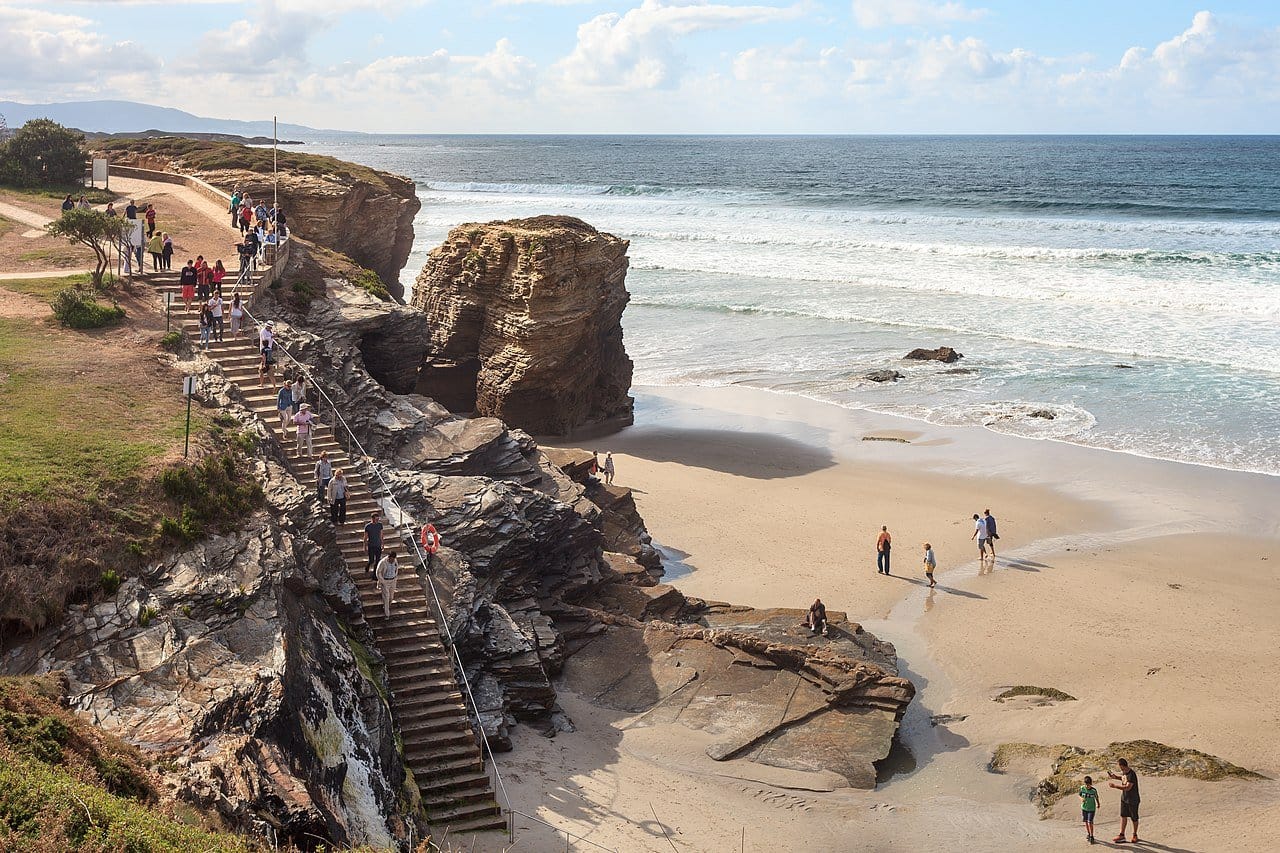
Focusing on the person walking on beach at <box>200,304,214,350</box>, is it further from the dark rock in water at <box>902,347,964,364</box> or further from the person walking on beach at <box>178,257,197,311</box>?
the dark rock in water at <box>902,347,964,364</box>

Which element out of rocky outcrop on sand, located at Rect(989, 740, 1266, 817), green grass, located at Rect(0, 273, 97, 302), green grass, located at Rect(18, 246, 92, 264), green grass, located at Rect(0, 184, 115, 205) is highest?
green grass, located at Rect(0, 184, 115, 205)

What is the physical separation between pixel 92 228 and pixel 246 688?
1322 cm

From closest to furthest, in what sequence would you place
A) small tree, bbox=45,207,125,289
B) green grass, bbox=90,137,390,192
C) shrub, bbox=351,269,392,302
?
small tree, bbox=45,207,125,289 → shrub, bbox=351,269,392,302 → green grass, bbox=90,137,390,192

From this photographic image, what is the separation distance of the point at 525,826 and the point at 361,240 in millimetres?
26054

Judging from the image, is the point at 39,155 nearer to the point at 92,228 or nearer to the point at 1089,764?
the point at 92,228

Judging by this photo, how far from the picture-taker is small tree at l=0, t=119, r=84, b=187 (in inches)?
1378

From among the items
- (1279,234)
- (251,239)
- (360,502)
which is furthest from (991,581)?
(1279,234)

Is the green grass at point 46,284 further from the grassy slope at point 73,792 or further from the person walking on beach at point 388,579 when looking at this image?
the grassy slope at point 73,792

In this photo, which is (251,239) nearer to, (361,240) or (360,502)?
(360,502)

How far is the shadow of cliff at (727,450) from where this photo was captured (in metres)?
31.9

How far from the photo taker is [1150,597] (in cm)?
2369

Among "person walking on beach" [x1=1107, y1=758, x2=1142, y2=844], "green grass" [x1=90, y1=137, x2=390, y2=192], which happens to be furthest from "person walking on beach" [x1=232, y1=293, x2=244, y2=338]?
"person walking on beach" [x1=1107, y1=758, x2=1142, y2=844]

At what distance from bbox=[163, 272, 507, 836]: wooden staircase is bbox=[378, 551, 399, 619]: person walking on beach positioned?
0.18m

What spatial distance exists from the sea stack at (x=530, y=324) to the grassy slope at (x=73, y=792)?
72.7ft
